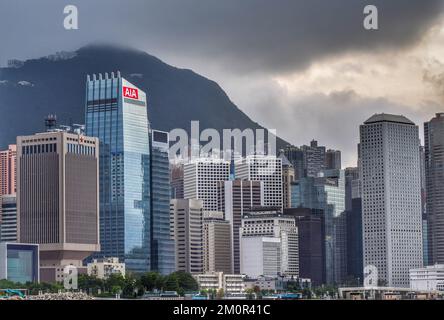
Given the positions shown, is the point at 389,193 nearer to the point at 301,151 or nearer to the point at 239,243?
the point at 239,243

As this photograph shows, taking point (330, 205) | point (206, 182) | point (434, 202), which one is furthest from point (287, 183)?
point (434, 202)

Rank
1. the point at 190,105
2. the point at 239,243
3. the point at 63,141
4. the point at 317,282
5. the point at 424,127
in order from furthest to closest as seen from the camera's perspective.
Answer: the point at 239,243 → the point at 317,282 → the point at 63,141 → the point at 424,127 → the point at 190,105

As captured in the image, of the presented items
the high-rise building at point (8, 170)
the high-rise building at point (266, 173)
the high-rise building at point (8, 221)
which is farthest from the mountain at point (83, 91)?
the high-rise building at point (266, 173)

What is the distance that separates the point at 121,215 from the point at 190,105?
1095cm

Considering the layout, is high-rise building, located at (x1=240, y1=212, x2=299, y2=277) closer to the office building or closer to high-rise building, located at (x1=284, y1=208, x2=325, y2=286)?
high-rise building, located at (x1=284, y1=208, x2=325, y2=286)

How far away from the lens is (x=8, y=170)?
111 ft

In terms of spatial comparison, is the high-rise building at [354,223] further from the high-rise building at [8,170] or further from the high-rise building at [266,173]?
the high-rise building at [8,170]

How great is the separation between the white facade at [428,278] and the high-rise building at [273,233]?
4569 millimetres

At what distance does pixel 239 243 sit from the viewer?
36.3 m

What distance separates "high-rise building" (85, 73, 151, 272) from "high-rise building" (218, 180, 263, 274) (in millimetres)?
3416

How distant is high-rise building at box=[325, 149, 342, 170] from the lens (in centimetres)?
2975

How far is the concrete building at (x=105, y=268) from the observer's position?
2927cm

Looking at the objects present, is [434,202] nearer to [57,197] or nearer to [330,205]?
[330,205]
